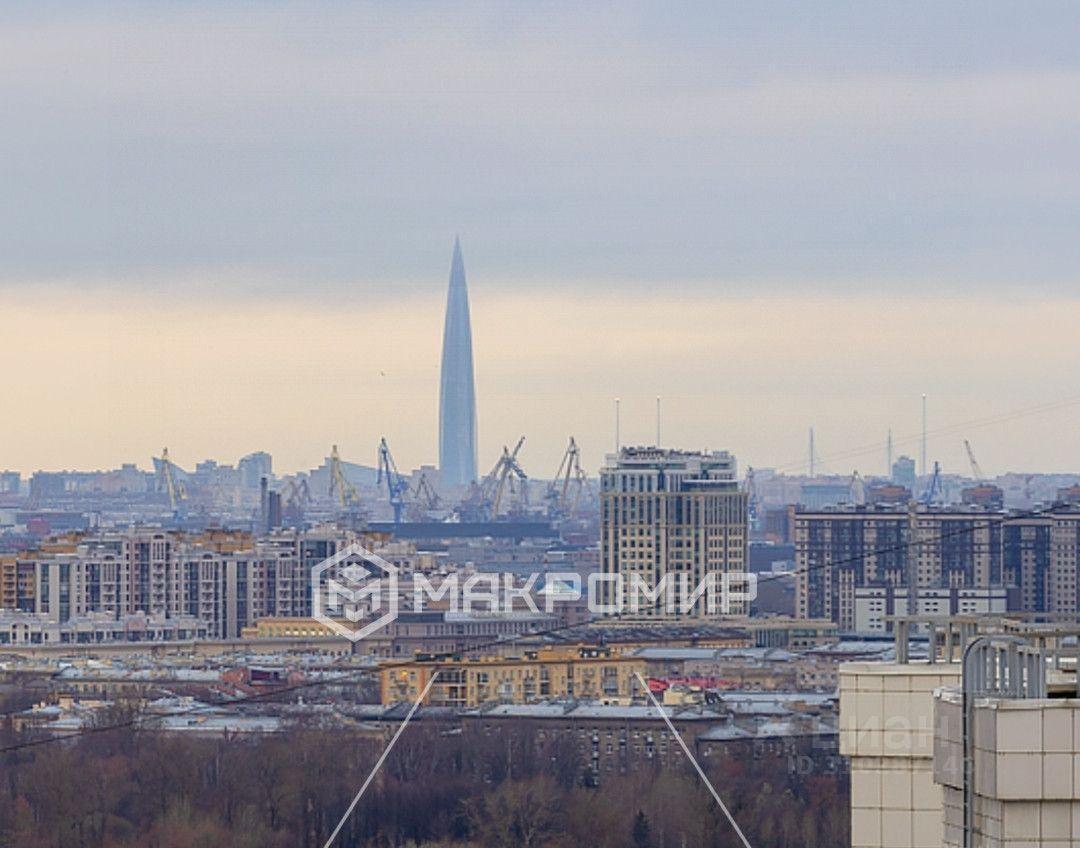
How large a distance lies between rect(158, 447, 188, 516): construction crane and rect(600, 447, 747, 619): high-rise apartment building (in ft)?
239

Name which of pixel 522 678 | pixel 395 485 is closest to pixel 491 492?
pixel 395 485

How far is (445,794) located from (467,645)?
128 feet

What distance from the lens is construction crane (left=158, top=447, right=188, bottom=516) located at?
585ft

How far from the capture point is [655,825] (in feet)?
152

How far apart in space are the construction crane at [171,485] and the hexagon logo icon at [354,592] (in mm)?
62641

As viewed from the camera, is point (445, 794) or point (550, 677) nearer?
point (445, 794)

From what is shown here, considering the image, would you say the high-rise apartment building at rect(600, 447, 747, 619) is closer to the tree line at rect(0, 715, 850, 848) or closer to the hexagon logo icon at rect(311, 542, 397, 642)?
the hexagon logo icon at rect(311, 542, 397, 642)

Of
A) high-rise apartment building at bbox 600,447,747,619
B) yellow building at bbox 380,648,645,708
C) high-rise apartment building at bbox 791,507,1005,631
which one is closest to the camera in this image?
yellow building at bbox 380,648,645,708

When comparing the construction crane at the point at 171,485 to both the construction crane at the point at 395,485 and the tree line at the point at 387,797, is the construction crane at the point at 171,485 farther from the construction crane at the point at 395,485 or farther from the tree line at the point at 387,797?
the tree line at the point at 387,797

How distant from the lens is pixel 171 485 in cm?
17812

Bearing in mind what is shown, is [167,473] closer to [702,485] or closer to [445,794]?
[702,485]

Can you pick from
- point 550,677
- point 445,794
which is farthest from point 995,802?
point 550,677

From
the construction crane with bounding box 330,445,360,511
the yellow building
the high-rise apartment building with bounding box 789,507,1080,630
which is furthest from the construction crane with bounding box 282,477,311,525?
the yellow building

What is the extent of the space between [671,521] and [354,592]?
33.3 feet
